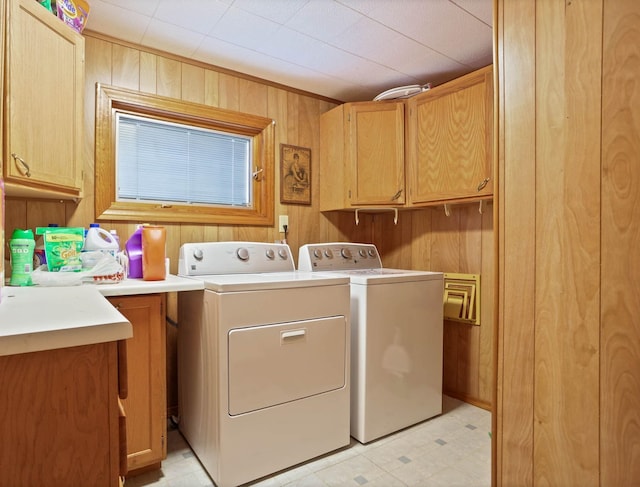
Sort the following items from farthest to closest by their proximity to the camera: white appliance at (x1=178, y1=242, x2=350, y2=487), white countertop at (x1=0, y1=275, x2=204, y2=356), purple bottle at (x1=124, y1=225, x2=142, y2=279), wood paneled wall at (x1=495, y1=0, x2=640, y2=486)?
purple bottle at (x1=124, y1=225, x2=142, y2=279) < white appliance at (x1=178, y1=242, x2=350, y2=487) < wood paneled wall at (x1=495, y1=0, x2=640, y2=486) < white countertop at (x1=0, y1=275, x2=204, y2=356)

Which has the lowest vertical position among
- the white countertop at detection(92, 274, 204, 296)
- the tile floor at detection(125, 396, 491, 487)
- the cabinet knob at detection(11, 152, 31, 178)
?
the tile floor at detection(125, 396, 491, 487)

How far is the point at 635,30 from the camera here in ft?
2.99

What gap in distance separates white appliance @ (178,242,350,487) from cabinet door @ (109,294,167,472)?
0.57ft

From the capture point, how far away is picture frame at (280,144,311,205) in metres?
2.62

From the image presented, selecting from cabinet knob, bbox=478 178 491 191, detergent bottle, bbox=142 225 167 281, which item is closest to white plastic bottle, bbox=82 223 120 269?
detergent bottle, bbox=142 225 167 281

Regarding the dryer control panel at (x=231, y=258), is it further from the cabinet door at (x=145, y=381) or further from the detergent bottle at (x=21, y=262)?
the detergent bottle at (x=21, y=262)

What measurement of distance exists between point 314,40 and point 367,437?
2.18 metres

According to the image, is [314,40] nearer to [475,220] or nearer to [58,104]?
[58,104]

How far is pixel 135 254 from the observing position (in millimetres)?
1835

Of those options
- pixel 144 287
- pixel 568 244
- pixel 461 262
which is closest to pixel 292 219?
pixel 461 262

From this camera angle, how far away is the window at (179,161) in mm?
2010

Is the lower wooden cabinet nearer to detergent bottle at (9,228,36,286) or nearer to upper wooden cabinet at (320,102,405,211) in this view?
detergent bottle at (9,228,36,286)

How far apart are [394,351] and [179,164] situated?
1.73 m

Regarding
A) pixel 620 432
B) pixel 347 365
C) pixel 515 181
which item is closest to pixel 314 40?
pixel 515 181
